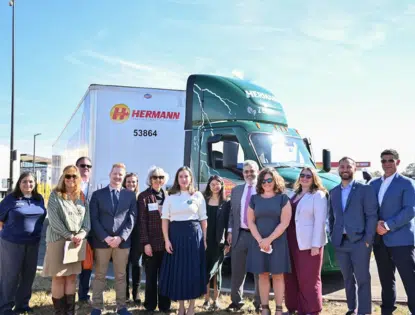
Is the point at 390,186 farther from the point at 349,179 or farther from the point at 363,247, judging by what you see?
the point at 363,247

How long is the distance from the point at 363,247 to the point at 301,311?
1012 mm

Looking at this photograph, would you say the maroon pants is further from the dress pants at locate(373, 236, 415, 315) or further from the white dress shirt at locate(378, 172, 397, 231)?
the white dress shirt at locate(378, 172, 397, 231)

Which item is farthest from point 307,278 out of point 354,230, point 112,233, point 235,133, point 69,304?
point 235,133

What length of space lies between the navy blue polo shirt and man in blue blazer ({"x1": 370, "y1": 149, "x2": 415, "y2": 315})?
4.08 metres

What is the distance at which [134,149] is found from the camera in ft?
26.2

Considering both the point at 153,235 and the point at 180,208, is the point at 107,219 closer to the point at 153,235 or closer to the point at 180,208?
the point at 153,235

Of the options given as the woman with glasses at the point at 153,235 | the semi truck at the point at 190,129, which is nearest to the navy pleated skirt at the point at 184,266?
the woman with glasses at the point at 153,235

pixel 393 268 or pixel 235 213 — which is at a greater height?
pixel 235 213

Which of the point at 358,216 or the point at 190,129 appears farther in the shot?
the point at 190,129

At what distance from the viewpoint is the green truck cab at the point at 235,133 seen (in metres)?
6.98

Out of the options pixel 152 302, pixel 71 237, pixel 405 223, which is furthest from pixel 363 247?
pixel 71 237

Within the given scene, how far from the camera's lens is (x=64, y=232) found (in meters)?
4.67

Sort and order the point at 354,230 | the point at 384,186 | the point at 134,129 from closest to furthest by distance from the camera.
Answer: the point at 354,230 → the point at 384,186 → the point at 134,129

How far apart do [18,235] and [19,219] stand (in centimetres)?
19
